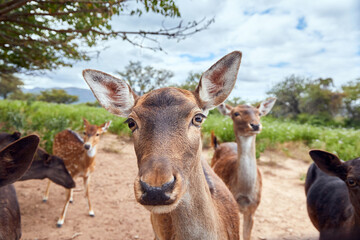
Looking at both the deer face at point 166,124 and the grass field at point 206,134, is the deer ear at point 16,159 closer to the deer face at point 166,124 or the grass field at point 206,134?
the deer face at point 166,124

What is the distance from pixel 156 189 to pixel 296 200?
6.33m

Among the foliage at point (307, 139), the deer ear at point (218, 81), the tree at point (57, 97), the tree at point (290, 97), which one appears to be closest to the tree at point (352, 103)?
the tree at point (290, 97)

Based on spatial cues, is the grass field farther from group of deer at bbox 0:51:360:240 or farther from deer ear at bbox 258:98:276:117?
group of deer at bbox 0:51:360:240

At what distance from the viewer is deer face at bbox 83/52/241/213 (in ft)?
4.63

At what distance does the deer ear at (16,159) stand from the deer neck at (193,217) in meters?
1.28

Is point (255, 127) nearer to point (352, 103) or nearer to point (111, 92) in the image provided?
point (111, 92)

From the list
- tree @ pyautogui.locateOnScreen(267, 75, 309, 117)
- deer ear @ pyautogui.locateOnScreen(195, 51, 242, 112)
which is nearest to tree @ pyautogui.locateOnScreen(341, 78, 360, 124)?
tree @ pyautogui.locateOnScreen(267, 75, 309, 117)

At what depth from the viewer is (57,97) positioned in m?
61.3

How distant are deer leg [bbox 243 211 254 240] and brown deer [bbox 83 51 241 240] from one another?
168cm

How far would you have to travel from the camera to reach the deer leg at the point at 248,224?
3.94 meters

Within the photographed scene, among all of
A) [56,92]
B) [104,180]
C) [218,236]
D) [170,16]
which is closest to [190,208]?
[218,236]

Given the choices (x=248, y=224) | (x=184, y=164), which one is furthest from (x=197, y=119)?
(x=248, y=224)

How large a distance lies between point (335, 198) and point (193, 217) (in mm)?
2481

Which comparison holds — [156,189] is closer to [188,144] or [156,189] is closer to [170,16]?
[188,144]
